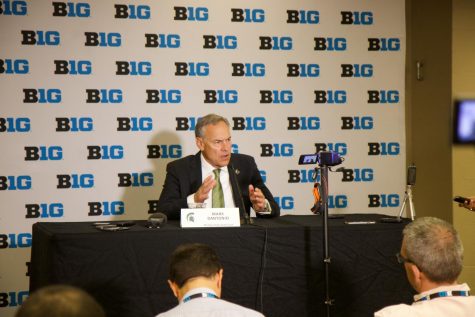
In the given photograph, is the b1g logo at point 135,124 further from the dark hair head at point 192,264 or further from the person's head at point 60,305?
the person's head at point 60,305

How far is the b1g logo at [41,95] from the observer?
5.18 m

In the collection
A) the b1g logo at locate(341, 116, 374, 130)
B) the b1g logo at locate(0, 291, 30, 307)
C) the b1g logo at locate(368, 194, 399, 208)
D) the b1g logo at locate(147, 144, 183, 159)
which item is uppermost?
the b1g logo at locate(341, 116, 374, 130)

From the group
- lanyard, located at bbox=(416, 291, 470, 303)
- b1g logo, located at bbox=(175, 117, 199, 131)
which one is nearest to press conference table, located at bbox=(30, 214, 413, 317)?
lanyard, located at bbox=(416, 291, 470, 303)

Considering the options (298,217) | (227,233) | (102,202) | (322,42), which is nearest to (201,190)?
(227,233)

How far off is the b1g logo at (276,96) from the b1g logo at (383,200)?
3.54 feet

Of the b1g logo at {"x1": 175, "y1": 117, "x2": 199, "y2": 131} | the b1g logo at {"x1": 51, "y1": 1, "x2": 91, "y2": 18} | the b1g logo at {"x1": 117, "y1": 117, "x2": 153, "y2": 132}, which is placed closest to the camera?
the b1g logo at {"x1": 51, "y1": 1, "x2": 91, "y2": 18}

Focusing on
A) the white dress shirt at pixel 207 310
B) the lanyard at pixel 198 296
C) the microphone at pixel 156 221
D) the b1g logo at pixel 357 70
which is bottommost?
the white dress shirt at pixel 207 310

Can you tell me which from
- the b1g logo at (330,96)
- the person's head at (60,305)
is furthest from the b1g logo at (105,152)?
the person's head at (60,305)

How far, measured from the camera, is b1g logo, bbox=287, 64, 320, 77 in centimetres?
573

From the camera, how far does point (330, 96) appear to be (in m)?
5.82

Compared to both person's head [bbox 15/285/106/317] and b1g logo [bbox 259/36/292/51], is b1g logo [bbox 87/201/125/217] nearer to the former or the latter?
b1g logo [bbox 259/36/292/51]

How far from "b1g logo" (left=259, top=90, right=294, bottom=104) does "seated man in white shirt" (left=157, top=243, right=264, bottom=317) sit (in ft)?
11.4

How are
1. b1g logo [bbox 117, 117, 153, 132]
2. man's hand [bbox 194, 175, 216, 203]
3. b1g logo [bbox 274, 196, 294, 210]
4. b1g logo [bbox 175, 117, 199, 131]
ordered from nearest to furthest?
1. man's hand [bbox 194, 175, 216, 203]
2. b1g logo [bbox 117, 117, 153, 132]
3. b1g logo [bbox 175, 117, 199, 131]
4. b1g logo [bbox 274, 196, 294, 210]

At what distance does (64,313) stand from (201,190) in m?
2.67
